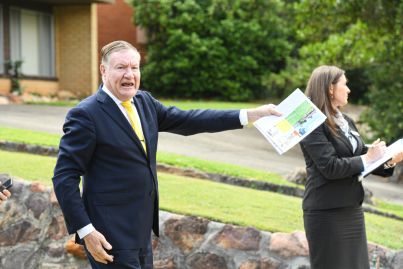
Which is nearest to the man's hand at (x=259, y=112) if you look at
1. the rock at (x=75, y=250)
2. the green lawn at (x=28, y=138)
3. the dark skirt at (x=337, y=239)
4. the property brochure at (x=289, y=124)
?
the property brochure at (x=289, y=124)

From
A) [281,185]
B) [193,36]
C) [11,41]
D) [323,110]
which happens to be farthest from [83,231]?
[193,36]

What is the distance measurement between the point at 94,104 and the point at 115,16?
22696 mm

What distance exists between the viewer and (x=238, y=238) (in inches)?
275

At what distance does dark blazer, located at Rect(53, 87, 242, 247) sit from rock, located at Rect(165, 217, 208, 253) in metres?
2.71

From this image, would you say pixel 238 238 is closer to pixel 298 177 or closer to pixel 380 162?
pixel 380 162

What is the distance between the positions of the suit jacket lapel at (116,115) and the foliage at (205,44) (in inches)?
845

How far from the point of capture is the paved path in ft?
42.9

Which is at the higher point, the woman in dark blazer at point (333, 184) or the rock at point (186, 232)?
the woman in dark blazer at point (333, 184)

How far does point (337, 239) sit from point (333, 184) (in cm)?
38

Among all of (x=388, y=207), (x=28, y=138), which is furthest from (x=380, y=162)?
(x=28, y=138)

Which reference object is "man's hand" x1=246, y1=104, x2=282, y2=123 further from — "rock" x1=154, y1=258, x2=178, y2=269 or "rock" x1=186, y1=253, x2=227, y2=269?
"rock" x1=154, y1=258, x2=178, y2=269

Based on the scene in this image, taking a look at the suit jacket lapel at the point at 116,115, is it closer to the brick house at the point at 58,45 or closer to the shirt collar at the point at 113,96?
the shirt collar at the point at 113,96

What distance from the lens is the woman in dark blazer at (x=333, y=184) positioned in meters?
5.14

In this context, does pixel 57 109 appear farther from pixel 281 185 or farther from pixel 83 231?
pixel 83 231
